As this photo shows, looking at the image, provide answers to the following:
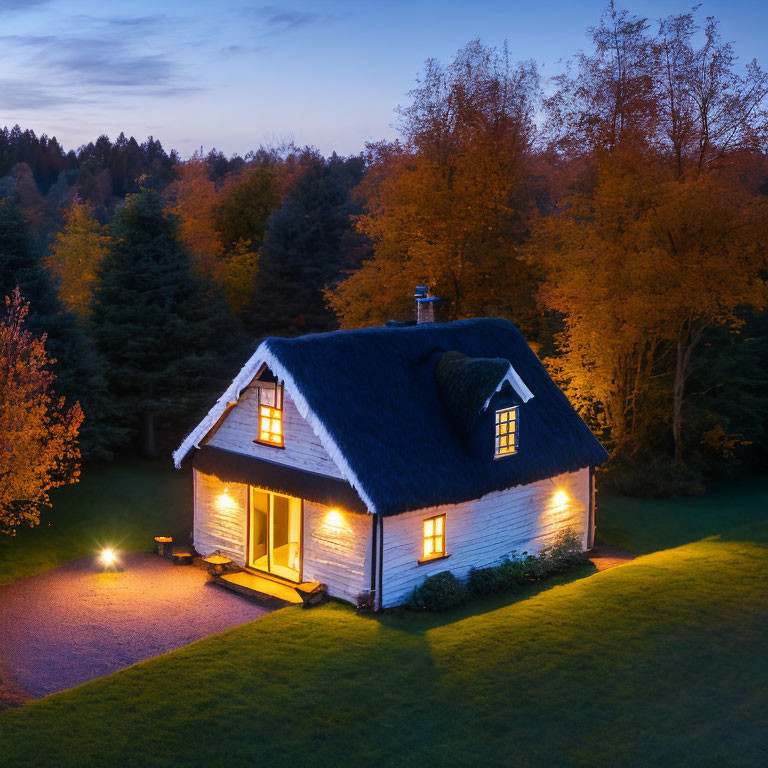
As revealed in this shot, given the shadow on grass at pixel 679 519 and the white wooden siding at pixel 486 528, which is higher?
the white wooden siding at pixel 486 528

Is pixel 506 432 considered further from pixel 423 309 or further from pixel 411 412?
pixel 423 309

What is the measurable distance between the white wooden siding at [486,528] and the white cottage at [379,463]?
4 centimetres

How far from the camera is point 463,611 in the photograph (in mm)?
18297

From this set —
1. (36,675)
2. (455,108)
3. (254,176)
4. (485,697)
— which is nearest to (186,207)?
(254,176)

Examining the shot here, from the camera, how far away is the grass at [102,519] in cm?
2239

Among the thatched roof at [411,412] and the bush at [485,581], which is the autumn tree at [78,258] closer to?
the thatched roof at [411,412]

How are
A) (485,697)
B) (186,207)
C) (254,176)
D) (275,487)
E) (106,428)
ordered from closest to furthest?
1. (485,697)
2. (275,487)
3. (106,428)
4. (186,207)
5. (254,176)

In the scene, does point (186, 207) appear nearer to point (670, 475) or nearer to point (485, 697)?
point (670, 475)

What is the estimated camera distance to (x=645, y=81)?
104 ft

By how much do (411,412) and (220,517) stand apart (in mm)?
5832

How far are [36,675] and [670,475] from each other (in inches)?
946

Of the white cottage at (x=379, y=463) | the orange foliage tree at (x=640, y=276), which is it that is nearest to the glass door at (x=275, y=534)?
the white cottage at (x=379, y=463)

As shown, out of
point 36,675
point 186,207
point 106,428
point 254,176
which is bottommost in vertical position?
point 36,675

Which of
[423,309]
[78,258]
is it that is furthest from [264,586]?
[78,258]
